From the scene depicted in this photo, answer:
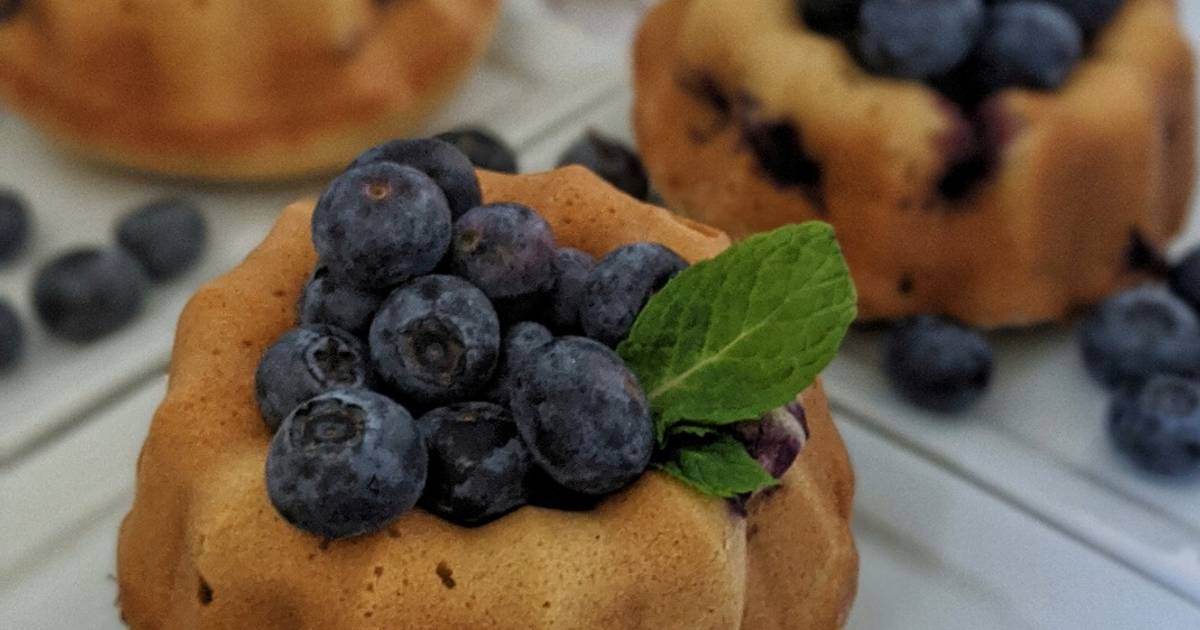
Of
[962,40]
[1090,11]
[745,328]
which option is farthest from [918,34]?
[745,328]

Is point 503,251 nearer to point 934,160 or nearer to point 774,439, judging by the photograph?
point 774,439

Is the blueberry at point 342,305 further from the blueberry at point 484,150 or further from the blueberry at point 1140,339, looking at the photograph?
the blueberry at point 1140,339

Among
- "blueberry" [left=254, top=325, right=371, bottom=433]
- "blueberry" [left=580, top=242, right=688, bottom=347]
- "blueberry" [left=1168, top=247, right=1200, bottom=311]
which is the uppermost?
"blueberry" [left=580, top=242, right=688, bottom=347]

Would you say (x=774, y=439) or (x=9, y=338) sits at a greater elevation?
(x=774, y=439)

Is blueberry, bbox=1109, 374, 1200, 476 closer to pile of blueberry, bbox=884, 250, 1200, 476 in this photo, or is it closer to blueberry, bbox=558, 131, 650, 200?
pile of blueberry, bbox=884, 250, 1200, 476

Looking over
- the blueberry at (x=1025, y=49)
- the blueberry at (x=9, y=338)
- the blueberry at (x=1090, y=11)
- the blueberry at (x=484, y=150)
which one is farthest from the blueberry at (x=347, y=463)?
the blueberry at (x=1090, y=11)

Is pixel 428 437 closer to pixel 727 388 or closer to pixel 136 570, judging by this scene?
pixel 727 388

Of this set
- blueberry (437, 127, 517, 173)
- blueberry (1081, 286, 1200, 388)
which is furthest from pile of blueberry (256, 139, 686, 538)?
blueberry (1081, 286, 1200, 388)
